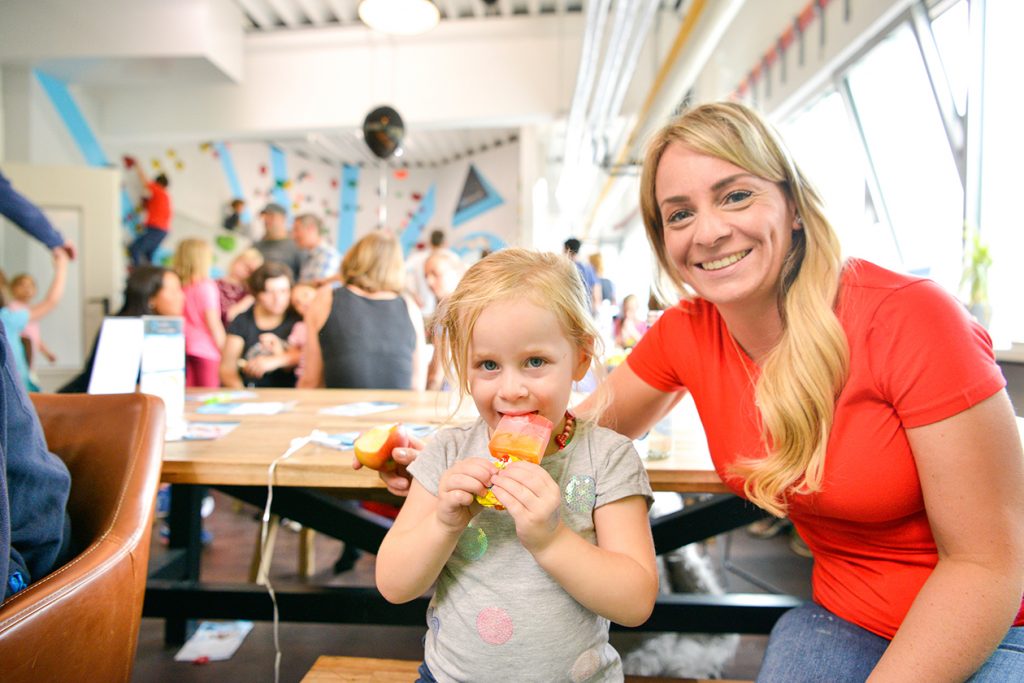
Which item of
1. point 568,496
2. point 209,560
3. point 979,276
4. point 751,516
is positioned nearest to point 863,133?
point 979,276

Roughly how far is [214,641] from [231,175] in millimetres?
8965

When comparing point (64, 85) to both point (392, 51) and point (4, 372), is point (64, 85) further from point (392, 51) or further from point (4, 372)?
point (4, 372)

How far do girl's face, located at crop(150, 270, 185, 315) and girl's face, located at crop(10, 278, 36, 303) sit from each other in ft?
11.7

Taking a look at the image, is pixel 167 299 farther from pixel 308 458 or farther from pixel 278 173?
A: pixel 278 173

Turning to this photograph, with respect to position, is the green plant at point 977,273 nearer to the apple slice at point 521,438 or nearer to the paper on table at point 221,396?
the apple slice at point 521,438

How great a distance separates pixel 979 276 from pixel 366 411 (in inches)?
101

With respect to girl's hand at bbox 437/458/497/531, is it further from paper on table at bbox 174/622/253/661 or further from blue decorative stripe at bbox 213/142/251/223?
blue decorative stripe at bbox 213/142/251/223

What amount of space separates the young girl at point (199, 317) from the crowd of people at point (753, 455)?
2719 mm

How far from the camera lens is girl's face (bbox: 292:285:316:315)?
3799 millimetres

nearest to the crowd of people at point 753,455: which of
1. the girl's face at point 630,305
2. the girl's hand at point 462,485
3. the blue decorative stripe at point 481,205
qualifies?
the girl's hand at point 462,485

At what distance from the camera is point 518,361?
1041 mm

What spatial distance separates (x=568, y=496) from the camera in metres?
1.10

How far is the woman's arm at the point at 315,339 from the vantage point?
10.0 feet

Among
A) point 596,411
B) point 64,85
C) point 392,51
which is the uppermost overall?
point 392,51
